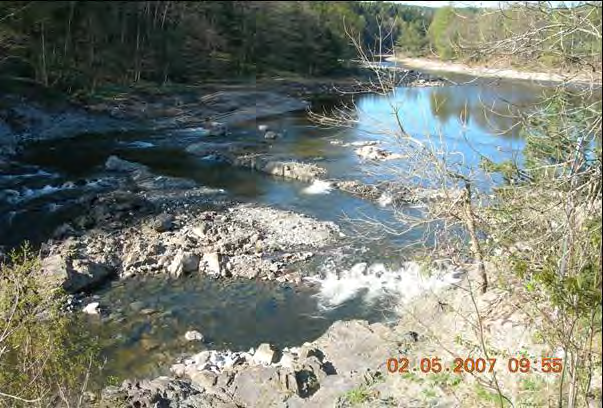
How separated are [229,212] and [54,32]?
77.5 feet

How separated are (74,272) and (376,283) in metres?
6.94

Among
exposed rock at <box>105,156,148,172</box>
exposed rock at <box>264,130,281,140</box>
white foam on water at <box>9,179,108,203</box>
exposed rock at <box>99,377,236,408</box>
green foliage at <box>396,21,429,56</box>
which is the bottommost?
exposed rock at <box>264,130,281,140</box>

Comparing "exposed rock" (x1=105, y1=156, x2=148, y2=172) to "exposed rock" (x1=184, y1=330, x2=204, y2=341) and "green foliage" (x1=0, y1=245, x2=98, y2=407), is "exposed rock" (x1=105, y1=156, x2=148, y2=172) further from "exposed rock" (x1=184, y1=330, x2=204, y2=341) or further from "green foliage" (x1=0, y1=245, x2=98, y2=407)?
"green foliage" (x1=0, y1=245, x2=98, y2=407)

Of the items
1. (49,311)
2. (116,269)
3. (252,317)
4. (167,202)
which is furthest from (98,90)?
(49,311)

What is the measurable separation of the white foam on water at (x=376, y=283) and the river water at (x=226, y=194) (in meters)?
0.27

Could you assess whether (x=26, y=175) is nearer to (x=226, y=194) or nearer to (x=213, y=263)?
(x=226, y=194)

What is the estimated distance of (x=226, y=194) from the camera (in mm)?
19391

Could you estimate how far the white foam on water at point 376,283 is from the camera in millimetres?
12102

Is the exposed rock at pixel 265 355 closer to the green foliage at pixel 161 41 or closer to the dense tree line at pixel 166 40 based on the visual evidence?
the dense tree line at pixel 166 40

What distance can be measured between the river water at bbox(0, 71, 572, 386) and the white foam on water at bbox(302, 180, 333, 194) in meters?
0.28

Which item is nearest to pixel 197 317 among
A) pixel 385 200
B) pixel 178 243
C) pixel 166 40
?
pixel 178 243

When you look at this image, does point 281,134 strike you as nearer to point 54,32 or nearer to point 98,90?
point 98,90
